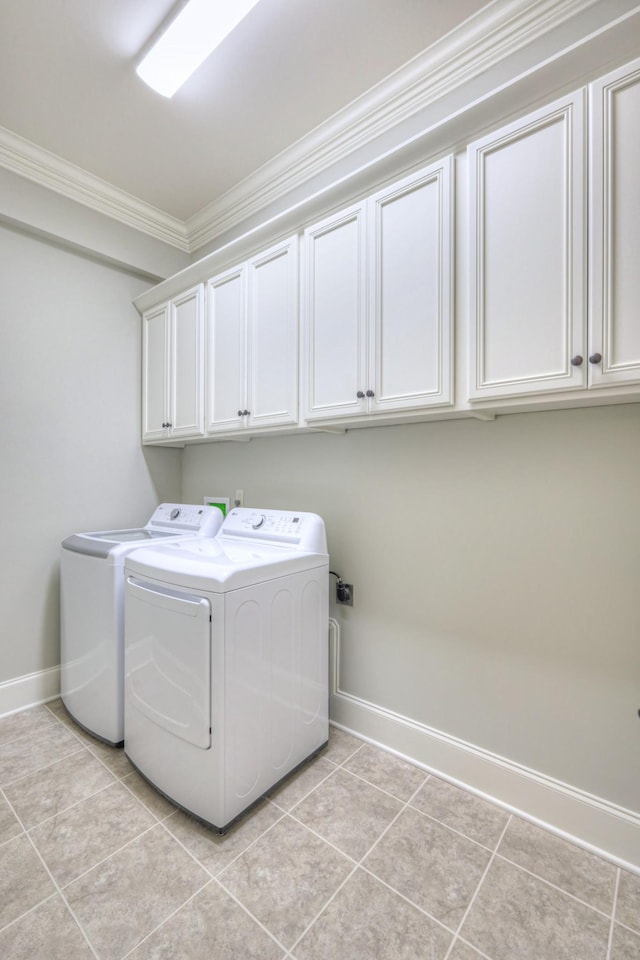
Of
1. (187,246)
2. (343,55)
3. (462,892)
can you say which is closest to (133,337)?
(187,246)

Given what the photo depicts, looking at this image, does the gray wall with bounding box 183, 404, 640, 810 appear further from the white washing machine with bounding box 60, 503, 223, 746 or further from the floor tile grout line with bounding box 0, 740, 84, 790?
the floor tile grout line with bounding box 0, 740, 84, 790

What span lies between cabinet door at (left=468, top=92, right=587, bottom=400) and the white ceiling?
0.69 m

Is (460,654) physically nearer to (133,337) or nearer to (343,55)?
(343,55)

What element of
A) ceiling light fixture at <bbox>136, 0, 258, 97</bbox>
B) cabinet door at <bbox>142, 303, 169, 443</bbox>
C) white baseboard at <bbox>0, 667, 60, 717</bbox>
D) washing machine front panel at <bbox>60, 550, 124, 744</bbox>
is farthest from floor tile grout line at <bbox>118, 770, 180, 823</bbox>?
ceiling light fixture at <bbox>136, 0, 258, 97</bbox>

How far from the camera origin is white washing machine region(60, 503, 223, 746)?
6.10ft

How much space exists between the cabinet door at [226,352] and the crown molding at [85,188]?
0.81m

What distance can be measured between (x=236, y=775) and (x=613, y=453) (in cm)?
162

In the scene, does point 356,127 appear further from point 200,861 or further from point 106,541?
point 200,861

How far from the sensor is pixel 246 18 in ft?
5.12

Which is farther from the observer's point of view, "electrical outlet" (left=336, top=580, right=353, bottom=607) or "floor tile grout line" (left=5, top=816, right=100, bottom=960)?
"electrical outlet" (left=336, top=580, right=353, bottom=607)

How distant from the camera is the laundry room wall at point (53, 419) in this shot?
88.6 inches

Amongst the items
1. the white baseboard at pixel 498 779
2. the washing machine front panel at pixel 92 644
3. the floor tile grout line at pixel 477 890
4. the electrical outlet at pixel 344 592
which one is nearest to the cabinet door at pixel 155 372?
the washing machine front panel at pixel 92 644

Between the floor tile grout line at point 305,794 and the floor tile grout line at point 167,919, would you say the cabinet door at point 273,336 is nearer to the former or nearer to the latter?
the floor tile grout line at point 305,794

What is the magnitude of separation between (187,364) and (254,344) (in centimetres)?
59
